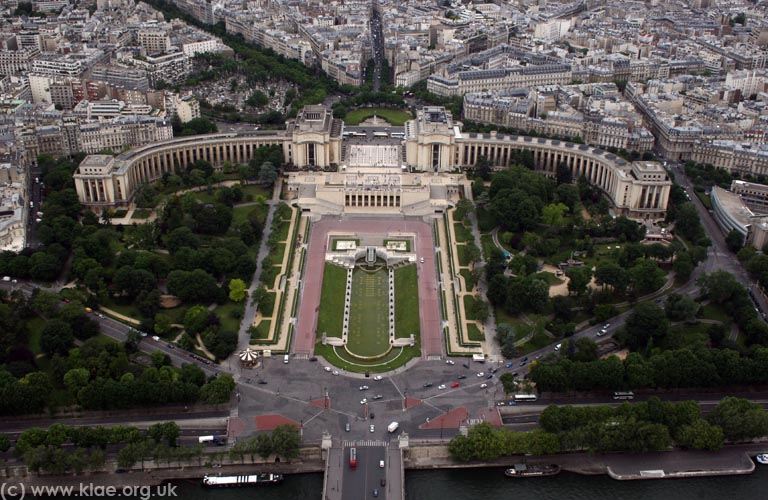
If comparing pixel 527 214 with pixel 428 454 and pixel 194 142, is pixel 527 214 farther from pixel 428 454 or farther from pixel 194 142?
pixel 194 142

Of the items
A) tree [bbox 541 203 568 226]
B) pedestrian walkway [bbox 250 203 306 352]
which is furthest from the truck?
tree [bbox 541 203 568 226]

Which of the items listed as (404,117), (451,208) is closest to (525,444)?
(451,208)

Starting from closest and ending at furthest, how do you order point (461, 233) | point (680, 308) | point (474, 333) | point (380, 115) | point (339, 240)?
1. point (474, 333)
2. point (680, 308)
3. point (339, 240)
4. point (461, 233)
5. point (380, 115)

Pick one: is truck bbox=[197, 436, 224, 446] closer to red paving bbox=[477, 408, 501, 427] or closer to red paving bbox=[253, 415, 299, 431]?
red paving bbox=[253, 415, 299, 431]

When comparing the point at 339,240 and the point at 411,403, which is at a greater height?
the point at 339,240

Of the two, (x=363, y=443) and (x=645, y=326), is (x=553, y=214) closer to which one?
(x=645, y=326)

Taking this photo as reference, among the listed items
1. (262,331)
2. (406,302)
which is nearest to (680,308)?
(406,302)
